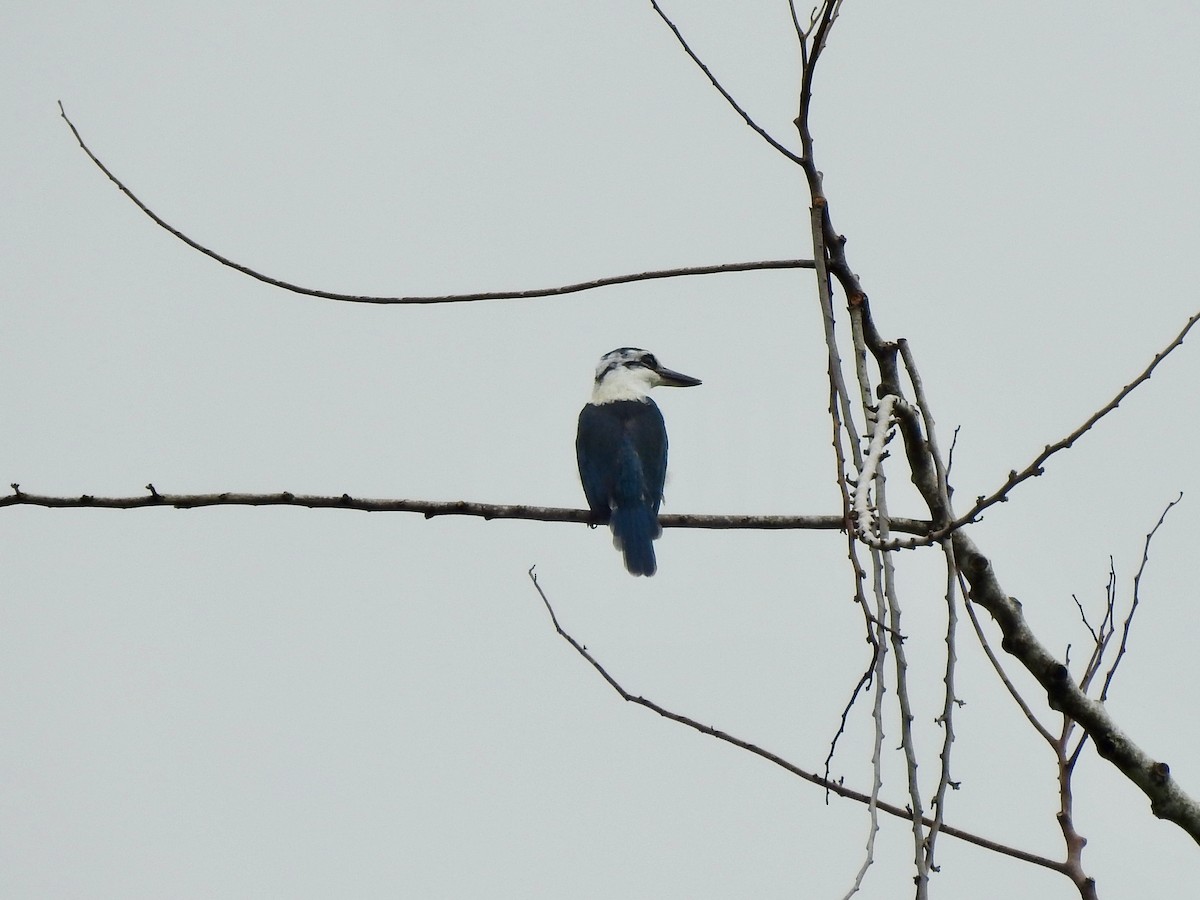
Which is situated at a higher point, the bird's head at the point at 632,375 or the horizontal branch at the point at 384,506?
the bird's head at the point at 632,375

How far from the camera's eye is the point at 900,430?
A: 3.19 meters

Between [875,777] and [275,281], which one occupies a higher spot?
[275,281]

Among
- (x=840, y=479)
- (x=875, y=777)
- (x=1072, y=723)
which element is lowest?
(x=875, y=777)

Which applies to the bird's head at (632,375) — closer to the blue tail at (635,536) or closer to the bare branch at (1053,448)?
the blue tail at (635,536)

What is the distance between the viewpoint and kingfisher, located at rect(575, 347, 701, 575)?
571 cm

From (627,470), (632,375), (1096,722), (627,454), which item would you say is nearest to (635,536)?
(627,470)

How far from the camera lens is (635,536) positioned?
18.7ft

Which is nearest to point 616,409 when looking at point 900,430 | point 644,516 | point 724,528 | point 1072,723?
point 644,516

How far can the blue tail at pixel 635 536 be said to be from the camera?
221 inches

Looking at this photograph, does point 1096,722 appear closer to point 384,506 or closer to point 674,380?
point 384,506

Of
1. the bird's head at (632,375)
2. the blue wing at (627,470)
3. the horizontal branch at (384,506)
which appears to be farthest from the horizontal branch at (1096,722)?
the bird's head at (632,375)

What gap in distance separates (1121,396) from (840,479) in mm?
976

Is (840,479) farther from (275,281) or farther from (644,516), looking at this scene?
(644,516)

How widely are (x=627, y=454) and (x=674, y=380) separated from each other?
5.27 ft
